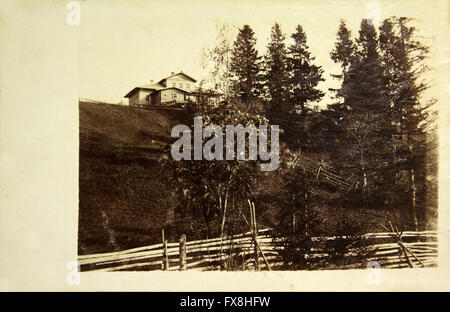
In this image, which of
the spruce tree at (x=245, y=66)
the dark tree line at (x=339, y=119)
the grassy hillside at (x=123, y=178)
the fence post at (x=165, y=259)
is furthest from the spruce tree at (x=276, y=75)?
the fence post at (x=165, y=259)

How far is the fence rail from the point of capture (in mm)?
3314

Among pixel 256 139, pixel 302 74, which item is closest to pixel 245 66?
pixel 302 74

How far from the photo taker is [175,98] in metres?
3.36

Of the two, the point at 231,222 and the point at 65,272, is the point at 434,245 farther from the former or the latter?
the point at 65,272

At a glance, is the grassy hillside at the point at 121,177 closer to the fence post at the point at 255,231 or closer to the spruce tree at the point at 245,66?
the spruce tree at the point at 245,66

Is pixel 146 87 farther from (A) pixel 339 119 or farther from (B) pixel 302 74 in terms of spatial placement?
(A) pixel 339 119

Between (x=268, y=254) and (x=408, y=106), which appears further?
(x=408, y=106)

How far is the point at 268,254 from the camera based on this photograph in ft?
11.1

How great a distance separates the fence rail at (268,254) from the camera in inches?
130

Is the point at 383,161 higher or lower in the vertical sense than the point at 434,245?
higher

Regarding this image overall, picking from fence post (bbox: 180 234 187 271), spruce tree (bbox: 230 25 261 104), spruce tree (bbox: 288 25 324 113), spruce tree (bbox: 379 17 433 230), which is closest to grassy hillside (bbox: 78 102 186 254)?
fence post (bbox: 180 234 187 271)

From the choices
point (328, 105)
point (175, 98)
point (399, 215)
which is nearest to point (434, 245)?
point (399, 215)

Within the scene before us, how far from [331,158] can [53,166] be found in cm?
297

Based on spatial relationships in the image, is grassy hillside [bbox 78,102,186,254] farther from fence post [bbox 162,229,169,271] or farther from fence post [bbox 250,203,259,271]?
fence post [bbox 250,203,259,271]
